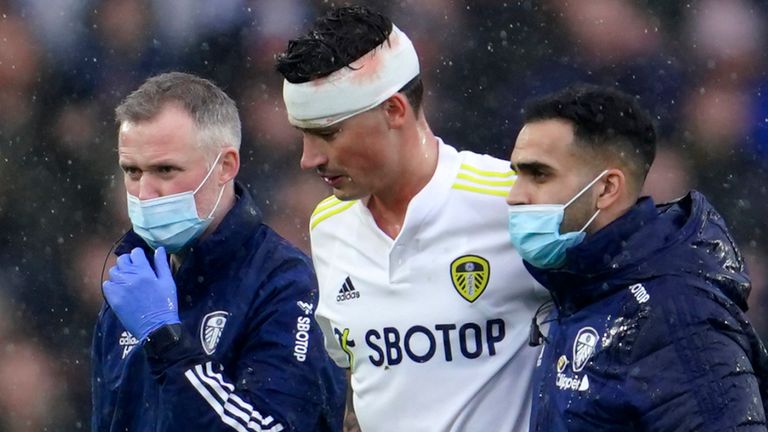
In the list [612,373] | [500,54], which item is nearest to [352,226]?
[612,373]

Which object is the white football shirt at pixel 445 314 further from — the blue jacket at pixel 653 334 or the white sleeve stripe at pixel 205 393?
the white sleeve stripe at pixel 205 393

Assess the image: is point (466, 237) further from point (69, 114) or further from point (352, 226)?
point (69, 114)

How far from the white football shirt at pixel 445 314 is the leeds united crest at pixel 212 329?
28cm

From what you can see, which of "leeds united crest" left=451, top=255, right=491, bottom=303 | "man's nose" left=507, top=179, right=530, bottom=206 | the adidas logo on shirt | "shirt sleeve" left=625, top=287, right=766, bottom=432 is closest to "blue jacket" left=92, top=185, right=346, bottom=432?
the adidas logo on shirt

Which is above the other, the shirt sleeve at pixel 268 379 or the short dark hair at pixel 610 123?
the short dark hair at pixel 610 123

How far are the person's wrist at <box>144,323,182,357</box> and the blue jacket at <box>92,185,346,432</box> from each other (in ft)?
0.05

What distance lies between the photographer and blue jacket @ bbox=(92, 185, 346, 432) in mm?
3594

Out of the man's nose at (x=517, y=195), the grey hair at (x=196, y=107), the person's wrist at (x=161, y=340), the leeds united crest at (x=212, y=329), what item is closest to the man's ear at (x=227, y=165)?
the grey hair at (x=196, y=107)

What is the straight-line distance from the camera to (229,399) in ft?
11.8

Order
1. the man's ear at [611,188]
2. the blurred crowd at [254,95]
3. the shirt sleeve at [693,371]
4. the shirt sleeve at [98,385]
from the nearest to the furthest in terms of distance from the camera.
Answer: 1. the shirt sleeve at [693,371]
2. the man's ear at [611,188]
3. the shirt sleeve at [98,385]
4. the blurred crowd at [254,95]

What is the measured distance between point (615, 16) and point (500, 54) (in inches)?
18.9

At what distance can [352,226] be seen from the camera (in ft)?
12.5

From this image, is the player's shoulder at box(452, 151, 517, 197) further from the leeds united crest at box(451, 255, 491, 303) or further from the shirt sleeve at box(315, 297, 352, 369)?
the shirt sleeve at box(315, 297, 352, 369)

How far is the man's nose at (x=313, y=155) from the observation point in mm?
3650
